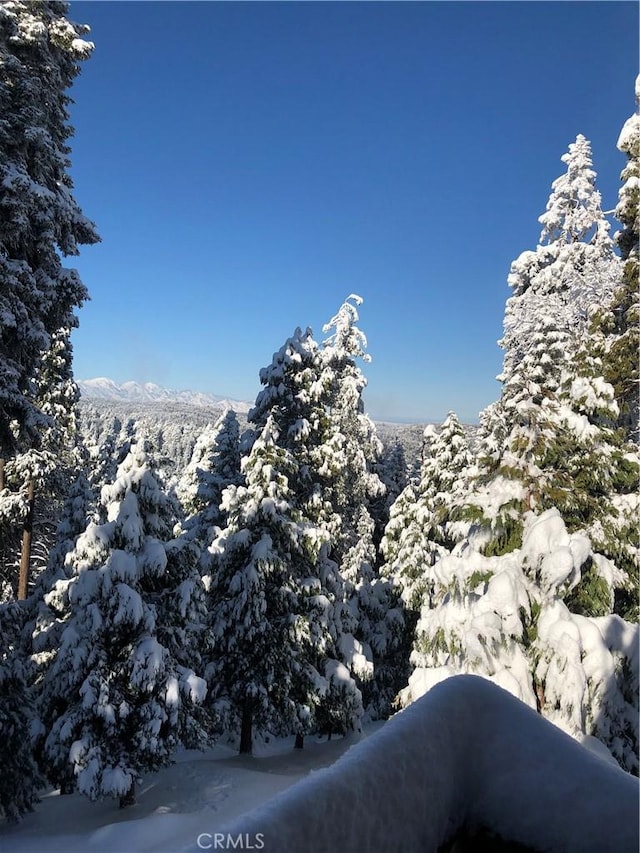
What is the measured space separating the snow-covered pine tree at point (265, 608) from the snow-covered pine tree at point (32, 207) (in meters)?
6.22

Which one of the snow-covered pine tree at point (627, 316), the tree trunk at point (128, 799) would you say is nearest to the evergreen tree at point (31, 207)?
the tree trunk at point (128, 799)

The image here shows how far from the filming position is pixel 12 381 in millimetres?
10766

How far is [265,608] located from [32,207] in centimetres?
1181

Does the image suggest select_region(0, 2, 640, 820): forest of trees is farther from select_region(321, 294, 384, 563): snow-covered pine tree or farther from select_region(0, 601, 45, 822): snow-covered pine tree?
select_region(321, 294, 384, 563): snow-covered pine tree

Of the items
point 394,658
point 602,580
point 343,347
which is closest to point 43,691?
point 602,580

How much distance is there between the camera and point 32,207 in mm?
10719

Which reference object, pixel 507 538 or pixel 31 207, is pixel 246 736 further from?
pixel 31 207

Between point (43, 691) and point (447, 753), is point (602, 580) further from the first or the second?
point (43, 691)

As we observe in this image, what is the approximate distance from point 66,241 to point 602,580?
44.2ft

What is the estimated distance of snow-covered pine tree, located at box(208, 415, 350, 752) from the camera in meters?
15.5

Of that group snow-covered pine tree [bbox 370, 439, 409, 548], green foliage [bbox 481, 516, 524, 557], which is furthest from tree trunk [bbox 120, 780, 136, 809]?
snow-covered pine tree [bbox 370, 439, 409, 548]

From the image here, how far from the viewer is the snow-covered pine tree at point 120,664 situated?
1123 cm

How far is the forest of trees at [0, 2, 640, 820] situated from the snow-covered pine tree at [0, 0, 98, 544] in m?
0.05

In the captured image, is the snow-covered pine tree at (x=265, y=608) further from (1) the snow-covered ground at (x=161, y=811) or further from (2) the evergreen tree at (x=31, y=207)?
(2) the evergreen tree at (x=31, y=207)
